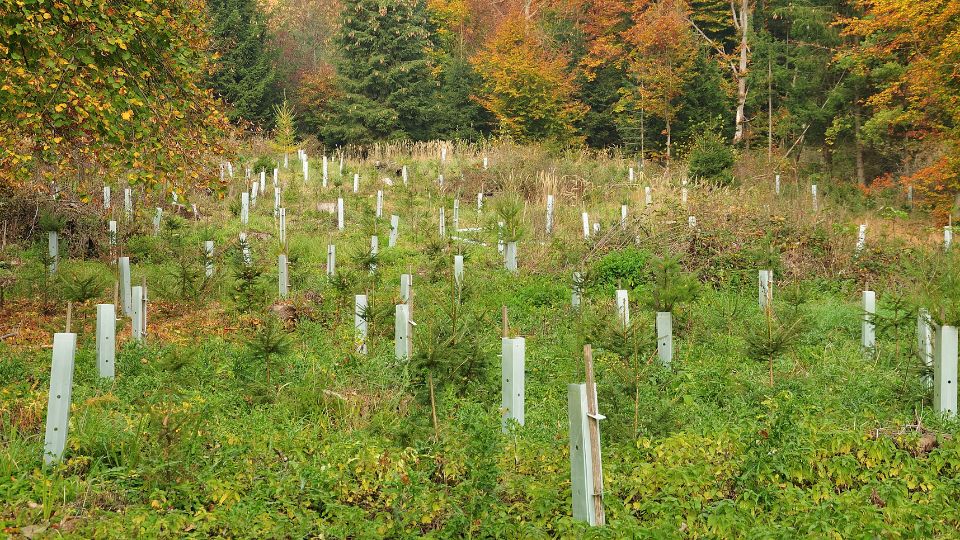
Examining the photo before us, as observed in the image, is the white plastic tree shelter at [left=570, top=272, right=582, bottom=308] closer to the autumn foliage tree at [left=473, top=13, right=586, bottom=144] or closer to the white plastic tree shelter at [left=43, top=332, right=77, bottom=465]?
the white plastic tree shelter at [left=43, top=332, right=77, bottom=465]

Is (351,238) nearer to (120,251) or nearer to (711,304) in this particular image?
(120,251)

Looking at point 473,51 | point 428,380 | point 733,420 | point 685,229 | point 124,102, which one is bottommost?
point 733,420

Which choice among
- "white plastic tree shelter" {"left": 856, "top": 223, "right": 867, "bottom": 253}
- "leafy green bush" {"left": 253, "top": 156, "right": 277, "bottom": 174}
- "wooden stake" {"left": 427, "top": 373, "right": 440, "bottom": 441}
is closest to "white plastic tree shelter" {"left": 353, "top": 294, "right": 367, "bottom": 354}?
"wooden stake" {"left": 427, "top": 373, "right": 440, "bottom": 441}

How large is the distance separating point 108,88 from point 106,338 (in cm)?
302

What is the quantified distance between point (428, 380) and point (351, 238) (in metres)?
13.1

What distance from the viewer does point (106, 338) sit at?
7871 millimetres

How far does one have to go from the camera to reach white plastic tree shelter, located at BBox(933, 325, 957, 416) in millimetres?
6941

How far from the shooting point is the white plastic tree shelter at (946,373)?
6.94 meters

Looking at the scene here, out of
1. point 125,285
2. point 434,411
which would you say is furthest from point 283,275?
point 434,411

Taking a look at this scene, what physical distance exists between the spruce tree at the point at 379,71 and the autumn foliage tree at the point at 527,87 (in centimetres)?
330

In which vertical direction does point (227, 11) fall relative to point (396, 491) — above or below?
above

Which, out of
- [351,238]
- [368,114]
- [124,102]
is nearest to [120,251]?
[351,238]

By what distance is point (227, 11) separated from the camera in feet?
134

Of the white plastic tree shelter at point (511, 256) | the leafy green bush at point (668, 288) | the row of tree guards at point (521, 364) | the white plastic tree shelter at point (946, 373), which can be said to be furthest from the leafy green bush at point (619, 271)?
the white plastic tree shelter at point (946, 373)
